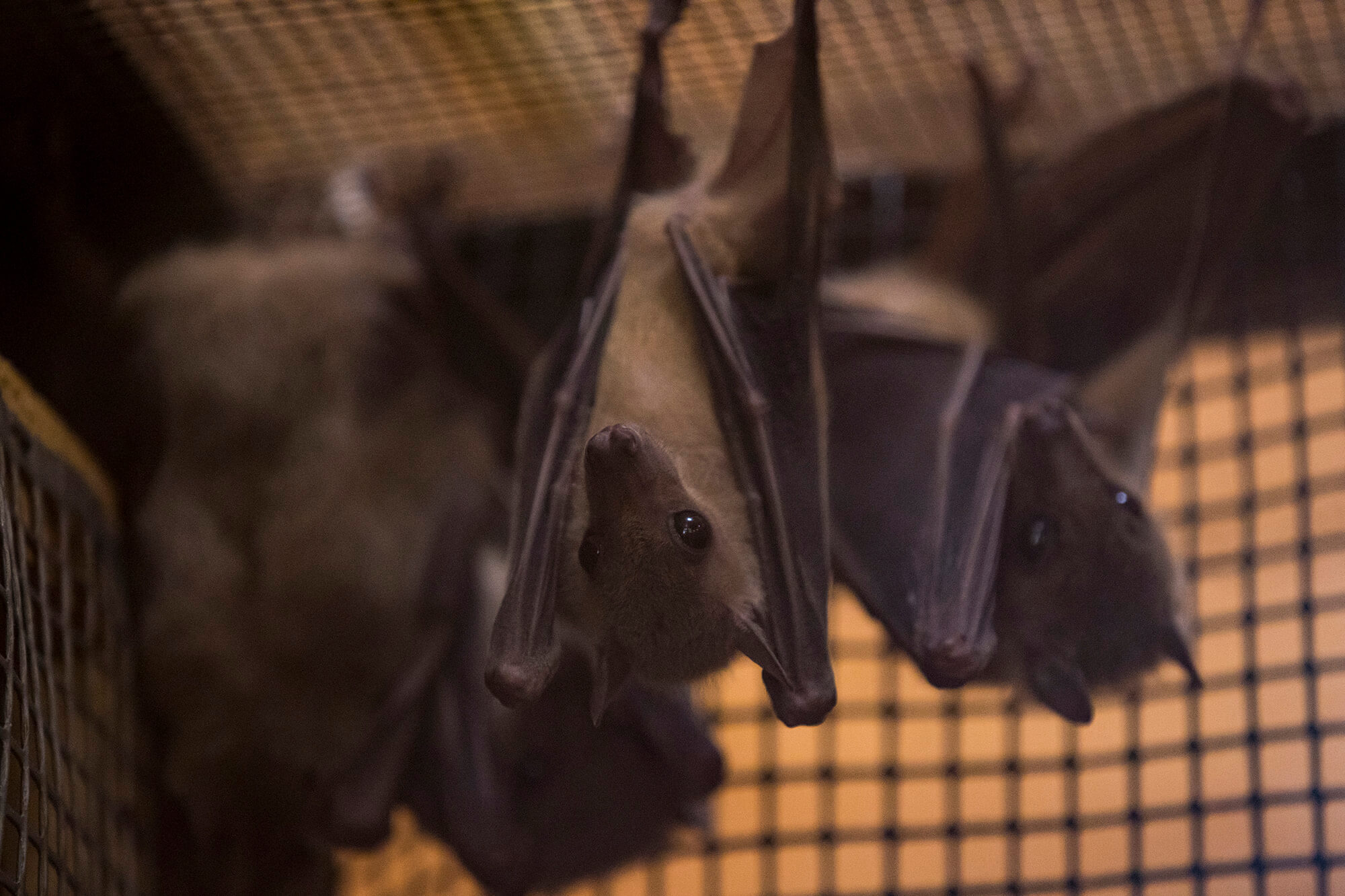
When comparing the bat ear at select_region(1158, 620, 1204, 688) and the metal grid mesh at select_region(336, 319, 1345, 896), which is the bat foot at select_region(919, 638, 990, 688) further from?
the bat ear at select_region(1158, 620, 1204, 688)

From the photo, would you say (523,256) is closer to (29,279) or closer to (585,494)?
(29,279)

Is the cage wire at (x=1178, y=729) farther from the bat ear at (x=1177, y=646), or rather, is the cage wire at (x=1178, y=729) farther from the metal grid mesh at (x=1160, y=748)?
the bat ear at (x=1177, y=646)

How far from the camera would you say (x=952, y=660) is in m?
1.61

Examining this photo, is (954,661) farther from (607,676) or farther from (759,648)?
(607,676)

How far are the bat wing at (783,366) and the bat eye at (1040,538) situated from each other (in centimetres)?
37

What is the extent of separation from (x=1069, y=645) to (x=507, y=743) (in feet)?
3.26

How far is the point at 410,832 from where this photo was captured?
299 cm

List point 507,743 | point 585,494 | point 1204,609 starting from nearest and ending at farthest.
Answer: point 585,494
point 507,743
point 1204,609

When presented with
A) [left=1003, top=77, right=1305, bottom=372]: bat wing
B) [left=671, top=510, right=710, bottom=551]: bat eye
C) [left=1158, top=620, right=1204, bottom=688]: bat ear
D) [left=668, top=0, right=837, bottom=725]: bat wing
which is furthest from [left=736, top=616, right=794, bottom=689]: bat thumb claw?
[left=1003, top=77, right=1305, bottom=372]: bat wing

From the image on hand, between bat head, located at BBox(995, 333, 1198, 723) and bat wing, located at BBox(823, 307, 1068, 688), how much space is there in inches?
2.3

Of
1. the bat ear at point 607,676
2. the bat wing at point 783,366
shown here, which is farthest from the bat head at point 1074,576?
the bat ear at point 607,676

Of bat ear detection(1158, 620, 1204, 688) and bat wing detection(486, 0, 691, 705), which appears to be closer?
bat wing detection(486, 0, 691, 705)

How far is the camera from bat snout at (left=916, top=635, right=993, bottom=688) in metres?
1.61

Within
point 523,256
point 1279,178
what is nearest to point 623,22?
point 523,256
